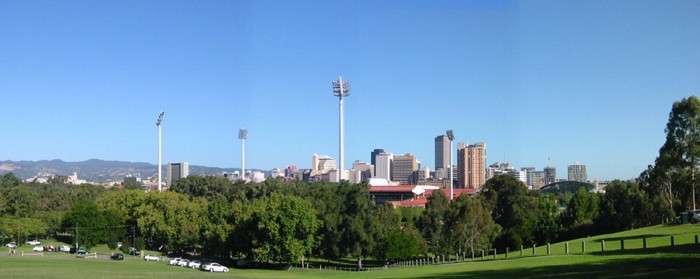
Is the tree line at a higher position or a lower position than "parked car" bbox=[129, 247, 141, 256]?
higher

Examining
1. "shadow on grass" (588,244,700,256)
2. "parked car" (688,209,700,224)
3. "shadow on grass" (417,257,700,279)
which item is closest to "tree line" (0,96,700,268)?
"parked car" (688,209,700,224)

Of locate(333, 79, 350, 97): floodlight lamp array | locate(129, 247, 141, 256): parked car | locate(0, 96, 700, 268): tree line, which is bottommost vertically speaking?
locate(129, 247, 141, 256): parked car

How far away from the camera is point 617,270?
25.7m

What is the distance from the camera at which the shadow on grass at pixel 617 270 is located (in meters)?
23.4

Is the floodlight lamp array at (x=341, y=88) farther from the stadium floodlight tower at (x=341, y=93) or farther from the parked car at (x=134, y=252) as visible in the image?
the parked car at (x=134, y=252)

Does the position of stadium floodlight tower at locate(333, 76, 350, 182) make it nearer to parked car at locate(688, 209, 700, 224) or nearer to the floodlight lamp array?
the floodlight lamp array

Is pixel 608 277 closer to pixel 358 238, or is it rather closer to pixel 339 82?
pixel 358 238

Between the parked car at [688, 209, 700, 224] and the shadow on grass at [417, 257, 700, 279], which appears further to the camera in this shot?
the parked car at [688, 209, 700, 224]

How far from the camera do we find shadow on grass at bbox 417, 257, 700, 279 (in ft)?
76.7

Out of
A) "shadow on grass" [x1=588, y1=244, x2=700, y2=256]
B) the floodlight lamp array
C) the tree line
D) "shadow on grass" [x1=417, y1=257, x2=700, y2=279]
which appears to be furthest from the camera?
the floodlight lamp array

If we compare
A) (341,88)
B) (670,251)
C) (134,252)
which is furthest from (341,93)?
(670,251)

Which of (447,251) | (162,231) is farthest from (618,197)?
(162,231)

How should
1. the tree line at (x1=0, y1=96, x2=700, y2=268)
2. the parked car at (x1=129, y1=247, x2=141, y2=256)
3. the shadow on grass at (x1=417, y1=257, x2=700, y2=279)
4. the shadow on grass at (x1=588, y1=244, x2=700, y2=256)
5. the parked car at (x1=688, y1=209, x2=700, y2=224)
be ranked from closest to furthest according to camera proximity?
1. the shadow on grass at (x1=417, y1=257, x2=700, y2=279)
2. the shadow on grass at (x1=588, y1=244, x2=700, y2=256)
3. the parked car at (x1=688, y1=209, x2=700, y2=224)
4. the tree line at (x1=0, y1=96, x2=700, y2=268)
5. the parked car at (x1=129, y1=247, x2=141, y2=256)

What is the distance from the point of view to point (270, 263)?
65812mm
